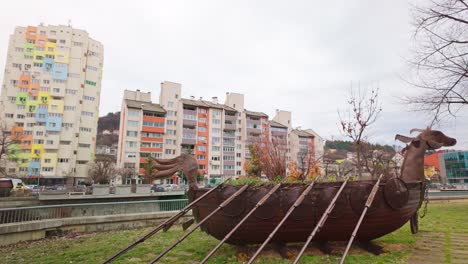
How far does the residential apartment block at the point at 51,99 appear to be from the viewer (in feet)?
145

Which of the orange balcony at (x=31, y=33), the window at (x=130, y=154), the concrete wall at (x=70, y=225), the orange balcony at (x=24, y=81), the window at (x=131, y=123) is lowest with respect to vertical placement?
the concrete wall at (x=70, y=225)

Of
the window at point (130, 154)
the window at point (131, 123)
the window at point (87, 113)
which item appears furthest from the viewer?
the window at point (87, 113)

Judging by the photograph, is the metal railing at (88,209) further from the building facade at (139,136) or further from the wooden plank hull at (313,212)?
the building facade at (139,136)

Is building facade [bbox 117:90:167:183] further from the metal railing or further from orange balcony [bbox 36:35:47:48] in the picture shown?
the metal railing

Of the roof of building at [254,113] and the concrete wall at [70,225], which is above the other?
the roof of building at [254,113]

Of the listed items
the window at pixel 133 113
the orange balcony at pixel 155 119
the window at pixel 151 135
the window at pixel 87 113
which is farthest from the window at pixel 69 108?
the window at pixel 151 135

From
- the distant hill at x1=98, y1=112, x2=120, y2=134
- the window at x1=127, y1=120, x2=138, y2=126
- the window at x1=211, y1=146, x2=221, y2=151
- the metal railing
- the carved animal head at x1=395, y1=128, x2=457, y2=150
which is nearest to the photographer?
the carved animal head at x1=395, y1=128, x2=457, y2=150

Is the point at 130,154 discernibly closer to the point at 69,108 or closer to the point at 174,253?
the point at 69,108

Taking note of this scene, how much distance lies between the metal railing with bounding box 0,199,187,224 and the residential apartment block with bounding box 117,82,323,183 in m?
31.7

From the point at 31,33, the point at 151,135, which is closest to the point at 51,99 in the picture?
the point at 31,33

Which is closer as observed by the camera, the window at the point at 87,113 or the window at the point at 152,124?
the window at the point at 152,124

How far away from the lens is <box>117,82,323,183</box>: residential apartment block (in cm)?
4597

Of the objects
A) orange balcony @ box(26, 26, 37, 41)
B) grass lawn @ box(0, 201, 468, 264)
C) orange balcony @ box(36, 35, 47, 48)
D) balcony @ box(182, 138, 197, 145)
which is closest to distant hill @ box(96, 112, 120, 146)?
orange balcony @ box(36, 35, 47, 48)

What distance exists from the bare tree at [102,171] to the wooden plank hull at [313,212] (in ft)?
138
